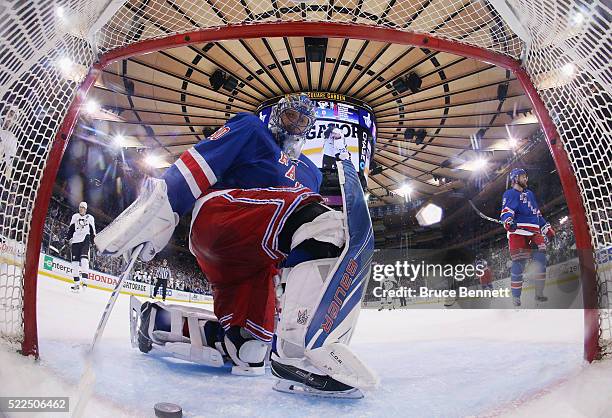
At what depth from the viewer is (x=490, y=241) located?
8.88m

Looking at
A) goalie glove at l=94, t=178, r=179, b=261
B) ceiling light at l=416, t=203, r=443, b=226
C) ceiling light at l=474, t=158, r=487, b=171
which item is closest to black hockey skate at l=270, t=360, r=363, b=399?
goalie glove at l=94, t=178, r=179, b=261

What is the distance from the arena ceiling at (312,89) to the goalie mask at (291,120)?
230cm

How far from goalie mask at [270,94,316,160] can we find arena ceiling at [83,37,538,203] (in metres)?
2.30

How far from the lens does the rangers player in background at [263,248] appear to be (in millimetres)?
886

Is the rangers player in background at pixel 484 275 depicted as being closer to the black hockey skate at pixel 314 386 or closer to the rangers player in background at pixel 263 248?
the rangers player in background at pixel 263 248

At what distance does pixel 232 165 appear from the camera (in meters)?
1.14

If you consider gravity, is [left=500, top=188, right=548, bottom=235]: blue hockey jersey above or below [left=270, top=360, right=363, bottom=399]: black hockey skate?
above

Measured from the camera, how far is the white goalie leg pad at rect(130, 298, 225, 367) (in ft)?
3.94

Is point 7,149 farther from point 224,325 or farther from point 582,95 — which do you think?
point 582,95

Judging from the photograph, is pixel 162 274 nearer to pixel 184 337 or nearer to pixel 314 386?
pixel 184 337

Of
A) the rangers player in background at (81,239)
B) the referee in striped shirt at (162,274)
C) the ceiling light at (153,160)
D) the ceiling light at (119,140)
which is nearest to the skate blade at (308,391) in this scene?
the rangers player in background at (81,239)

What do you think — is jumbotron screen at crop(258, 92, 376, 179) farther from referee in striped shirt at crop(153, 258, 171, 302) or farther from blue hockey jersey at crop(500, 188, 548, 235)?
referee in striped shirt at crop(153, 258, 171, 302)

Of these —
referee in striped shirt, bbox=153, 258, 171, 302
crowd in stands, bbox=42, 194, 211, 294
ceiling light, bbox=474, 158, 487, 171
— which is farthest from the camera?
ceiling light, bbox=474, 158, 487, 171

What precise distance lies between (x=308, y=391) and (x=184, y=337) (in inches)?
21.2
